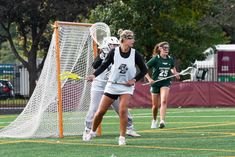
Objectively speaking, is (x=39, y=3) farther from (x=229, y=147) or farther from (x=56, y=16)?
(x=229, y=147)

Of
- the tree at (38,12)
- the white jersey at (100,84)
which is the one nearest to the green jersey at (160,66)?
the white jersey at (100,84)

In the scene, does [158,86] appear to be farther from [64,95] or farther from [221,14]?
[221,14]

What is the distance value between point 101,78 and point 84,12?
86.8ft

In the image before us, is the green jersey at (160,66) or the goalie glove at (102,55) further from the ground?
the goalie glove at (102,55)

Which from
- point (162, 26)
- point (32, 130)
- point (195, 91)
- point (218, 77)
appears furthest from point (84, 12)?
point (32, 130)

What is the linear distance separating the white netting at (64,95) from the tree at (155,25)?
20.7m

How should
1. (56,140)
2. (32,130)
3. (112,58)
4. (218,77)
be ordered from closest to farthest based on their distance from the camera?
(112,58), (56,140), (32,130), (218,77)

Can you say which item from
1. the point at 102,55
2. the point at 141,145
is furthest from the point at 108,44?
the point at 141,145

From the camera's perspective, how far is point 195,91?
107ft

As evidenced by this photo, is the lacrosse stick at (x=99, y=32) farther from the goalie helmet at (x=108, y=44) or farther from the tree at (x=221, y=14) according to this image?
the tree at (x=221, y=14)

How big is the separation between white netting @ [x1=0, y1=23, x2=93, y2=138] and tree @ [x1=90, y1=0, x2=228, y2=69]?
20.7 meters

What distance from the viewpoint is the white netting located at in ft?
51.5

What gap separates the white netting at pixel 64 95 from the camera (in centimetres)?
1569

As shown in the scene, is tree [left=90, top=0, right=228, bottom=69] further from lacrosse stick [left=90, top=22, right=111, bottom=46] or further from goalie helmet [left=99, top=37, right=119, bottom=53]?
goalie helmet [left=99, top=37, right=119, bottom=53]
